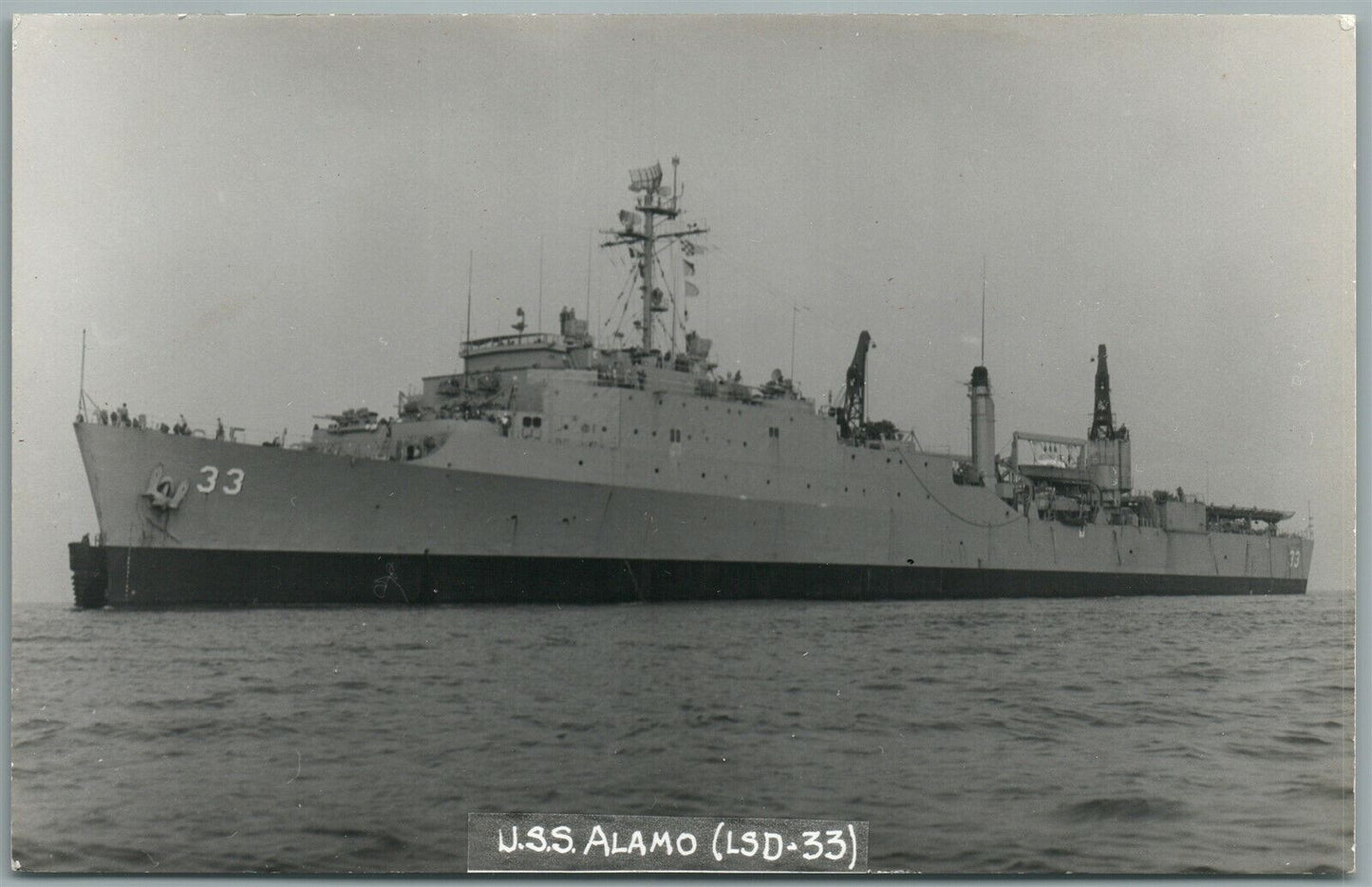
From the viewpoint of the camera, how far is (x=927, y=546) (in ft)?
80.5

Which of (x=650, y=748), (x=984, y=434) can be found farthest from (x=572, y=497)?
(x=984, y=434)

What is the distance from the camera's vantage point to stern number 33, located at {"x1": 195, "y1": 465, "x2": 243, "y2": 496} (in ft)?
51.8

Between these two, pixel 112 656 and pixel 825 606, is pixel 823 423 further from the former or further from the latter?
pixel 112 656

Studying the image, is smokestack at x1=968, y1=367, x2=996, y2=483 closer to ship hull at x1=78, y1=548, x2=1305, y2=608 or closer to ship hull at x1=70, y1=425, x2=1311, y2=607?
ship hull at x1=70, y1=425, x2=1311, y2=607

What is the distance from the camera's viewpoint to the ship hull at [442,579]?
15.8 m

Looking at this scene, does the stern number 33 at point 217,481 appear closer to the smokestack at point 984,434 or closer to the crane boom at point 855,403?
the crane boom at point 855,403

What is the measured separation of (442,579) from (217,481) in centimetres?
314

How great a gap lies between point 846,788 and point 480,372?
1297 cm
